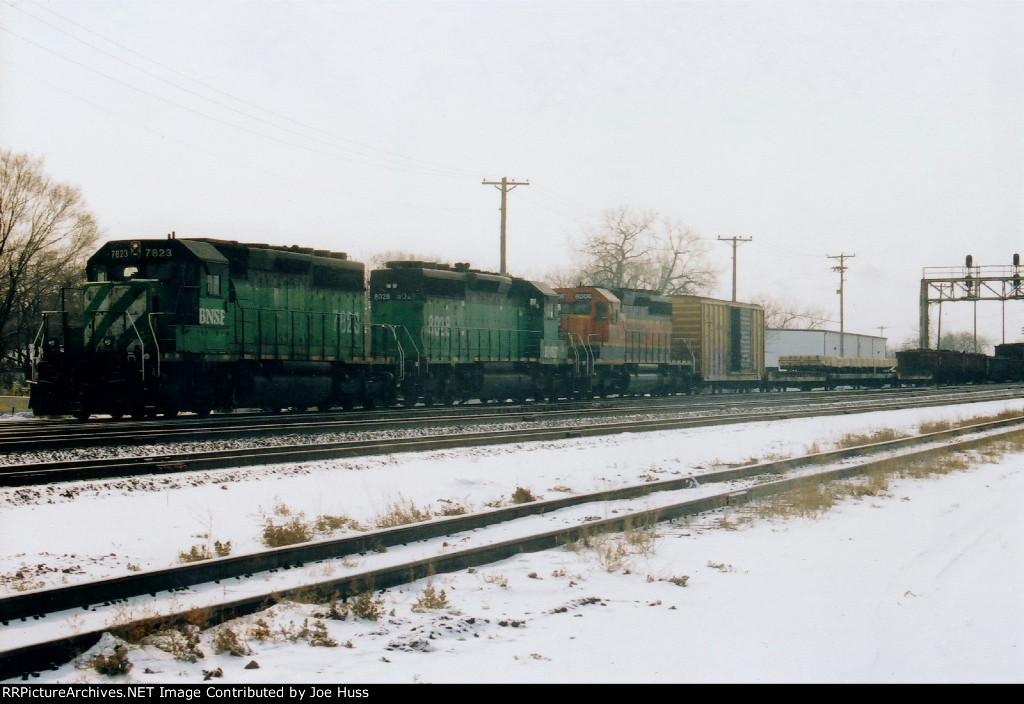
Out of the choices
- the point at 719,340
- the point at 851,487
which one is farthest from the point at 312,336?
the point at 719,340

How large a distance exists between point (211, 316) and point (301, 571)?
12.8 m

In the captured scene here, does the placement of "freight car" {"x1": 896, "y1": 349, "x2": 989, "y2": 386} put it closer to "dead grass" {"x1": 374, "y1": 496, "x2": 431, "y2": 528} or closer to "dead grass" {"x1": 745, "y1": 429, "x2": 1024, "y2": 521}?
"dead grass" {"x1": 745, "y1": 429, "x2": 1024, "y2": 521}

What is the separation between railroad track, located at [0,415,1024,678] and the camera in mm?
4734

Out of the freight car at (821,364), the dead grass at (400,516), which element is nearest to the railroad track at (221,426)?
the dead grass at (400,516)

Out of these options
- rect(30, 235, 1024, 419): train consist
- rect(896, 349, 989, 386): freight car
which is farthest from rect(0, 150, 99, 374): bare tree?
rect(896, 349, 989, 386): freight car

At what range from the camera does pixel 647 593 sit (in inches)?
237

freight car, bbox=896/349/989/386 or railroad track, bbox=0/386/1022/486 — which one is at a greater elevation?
freight car, bbox=896/349/989/386

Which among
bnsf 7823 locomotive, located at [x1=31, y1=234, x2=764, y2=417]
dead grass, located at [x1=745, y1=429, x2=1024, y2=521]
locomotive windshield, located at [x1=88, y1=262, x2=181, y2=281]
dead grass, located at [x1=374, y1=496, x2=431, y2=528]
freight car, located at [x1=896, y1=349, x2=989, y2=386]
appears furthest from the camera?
freight car, located at [x1=896, y1=349, x2=989, y2=386]

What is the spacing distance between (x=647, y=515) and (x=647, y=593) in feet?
7.49

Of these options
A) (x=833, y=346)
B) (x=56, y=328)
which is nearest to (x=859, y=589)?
(x=56, y=328)

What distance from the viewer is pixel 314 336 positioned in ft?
68.5

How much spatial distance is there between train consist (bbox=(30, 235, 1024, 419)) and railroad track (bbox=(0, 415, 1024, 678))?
405 inches

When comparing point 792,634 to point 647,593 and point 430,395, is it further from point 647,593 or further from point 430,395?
point 430,395

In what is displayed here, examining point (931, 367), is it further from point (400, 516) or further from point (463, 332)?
point (400, 516)
